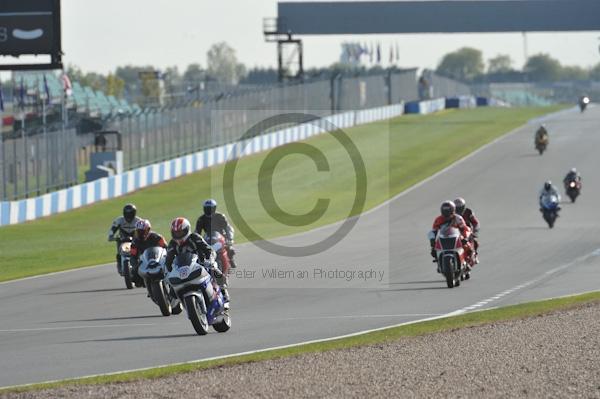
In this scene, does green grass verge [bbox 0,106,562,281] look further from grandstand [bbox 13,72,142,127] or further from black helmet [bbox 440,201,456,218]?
grandstand [bbox 13,72,142,127]

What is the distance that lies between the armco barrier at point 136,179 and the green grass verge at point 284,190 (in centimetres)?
36

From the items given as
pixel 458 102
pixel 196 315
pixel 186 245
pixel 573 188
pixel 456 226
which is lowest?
pixel 573 188

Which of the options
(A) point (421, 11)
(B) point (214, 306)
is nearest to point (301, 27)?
(A) point (421, 11)

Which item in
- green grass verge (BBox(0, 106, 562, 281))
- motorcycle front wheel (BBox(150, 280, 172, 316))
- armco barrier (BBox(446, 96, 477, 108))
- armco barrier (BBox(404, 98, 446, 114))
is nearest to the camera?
motorcycle front wheel (BBox(150, 280, 172, 316))

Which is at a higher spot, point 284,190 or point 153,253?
point 153,253

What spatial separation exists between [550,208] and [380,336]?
21.0 m

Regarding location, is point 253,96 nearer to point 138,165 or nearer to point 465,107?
point 138,165

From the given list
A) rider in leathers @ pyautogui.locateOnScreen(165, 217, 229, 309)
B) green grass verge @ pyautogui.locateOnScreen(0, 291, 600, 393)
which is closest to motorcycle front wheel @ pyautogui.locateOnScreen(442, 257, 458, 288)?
green grass verge @ pyautogui.locateOnScreen(0, 291, 600, 393)

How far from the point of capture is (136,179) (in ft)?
162

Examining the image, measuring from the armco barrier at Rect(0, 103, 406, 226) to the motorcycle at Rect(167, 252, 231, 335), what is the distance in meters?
A: 22.5

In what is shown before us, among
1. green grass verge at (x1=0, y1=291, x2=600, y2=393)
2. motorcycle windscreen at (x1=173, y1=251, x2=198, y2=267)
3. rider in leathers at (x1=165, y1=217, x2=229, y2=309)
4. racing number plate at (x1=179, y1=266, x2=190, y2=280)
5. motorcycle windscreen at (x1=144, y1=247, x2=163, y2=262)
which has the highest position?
rider in leathers at (x1=165, y1=217, x2=229, y2=309)

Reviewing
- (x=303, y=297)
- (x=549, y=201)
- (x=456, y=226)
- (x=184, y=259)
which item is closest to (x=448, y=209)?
(x=456, y=226)

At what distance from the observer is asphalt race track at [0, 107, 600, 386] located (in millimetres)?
15445

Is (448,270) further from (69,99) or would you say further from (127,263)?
(69,99)
